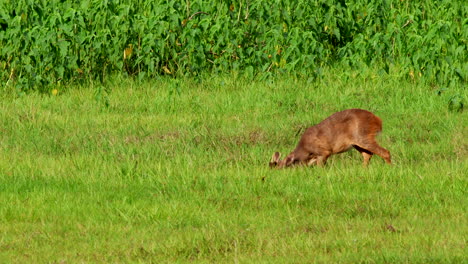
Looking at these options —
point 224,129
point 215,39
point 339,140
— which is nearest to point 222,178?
point 339,140

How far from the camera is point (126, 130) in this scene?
1027cm

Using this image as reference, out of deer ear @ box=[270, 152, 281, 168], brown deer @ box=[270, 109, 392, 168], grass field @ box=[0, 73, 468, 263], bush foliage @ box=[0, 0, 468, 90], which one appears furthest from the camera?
bush foliage @ box=[0, 0, 468, 90]

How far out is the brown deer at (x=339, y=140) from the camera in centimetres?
866

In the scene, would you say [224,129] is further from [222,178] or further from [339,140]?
[222,178]

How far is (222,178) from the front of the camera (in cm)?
809

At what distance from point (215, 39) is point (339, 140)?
→ 4.49 metres

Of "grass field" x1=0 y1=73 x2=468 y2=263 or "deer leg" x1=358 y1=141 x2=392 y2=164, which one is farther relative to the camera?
"deer leg" x1=358 y1=141 x2=392 y2=164

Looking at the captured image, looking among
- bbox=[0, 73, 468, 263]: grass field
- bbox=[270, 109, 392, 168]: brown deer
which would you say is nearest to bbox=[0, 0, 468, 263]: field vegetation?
bbox=[0, 73, 468, 263]: grass field

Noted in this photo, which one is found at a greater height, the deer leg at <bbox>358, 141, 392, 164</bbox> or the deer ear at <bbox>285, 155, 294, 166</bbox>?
the deer leg at <bbox>358, 141, 392, 164</bbox>

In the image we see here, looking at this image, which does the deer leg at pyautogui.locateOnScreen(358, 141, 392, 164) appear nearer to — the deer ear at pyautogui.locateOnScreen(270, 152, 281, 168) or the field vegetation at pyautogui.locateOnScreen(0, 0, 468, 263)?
the field vegetation at pyautogui.locateOnScreen(0, 0, 468, 263)

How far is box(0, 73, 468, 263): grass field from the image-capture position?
243 inches

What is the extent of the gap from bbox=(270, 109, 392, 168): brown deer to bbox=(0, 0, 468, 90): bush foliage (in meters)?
3.12

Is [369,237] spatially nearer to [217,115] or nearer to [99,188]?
[99,188]

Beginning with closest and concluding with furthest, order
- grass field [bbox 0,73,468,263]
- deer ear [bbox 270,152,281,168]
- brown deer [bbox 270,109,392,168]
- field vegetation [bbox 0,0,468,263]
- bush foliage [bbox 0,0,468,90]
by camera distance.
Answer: grass field [bbox 0,73,468,263] < field vegetation [bbox 0,0,468,263] < deer ear [bbox 270,152,281,168] < brown deer [bbox 270,109,392,168] < bush foliage [bbox 0,0,468,90]
